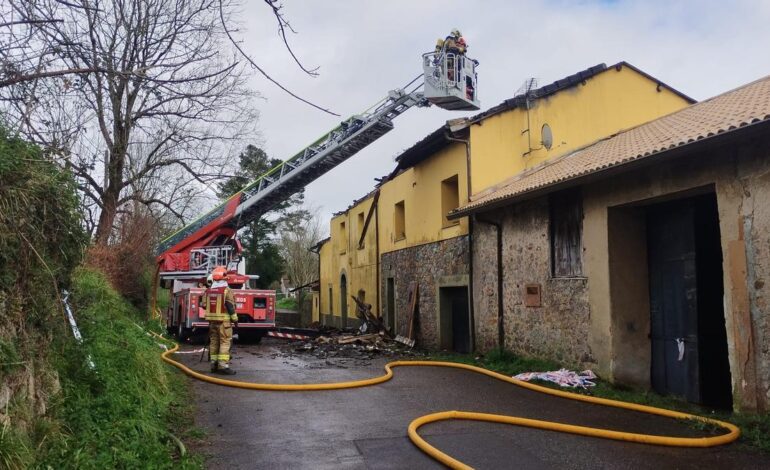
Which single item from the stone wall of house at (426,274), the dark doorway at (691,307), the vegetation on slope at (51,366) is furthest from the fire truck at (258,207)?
the vegetation on slope at (51,366)

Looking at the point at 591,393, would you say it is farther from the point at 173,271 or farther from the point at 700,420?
the point at 173,271

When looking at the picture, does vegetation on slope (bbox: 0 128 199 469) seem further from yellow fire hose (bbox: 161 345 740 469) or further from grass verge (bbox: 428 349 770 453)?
grass verge (bbox: 428 349 770 453)

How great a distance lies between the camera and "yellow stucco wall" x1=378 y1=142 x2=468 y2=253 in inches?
527

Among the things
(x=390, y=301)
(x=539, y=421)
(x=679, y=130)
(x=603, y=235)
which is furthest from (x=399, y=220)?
(x=539, y=421)

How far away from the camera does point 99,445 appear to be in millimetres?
4375

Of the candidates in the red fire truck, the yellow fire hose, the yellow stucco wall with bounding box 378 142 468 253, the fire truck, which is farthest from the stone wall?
the red fire truck

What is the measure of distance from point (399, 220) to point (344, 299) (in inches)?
269

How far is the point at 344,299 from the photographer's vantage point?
23312mm

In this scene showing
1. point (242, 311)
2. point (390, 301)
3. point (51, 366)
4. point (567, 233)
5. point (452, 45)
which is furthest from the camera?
point (390, 301)

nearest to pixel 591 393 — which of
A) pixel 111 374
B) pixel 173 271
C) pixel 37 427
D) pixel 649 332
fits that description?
pixel 649 332

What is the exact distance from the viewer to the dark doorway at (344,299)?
22.9 metres

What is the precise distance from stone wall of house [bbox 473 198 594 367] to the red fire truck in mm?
6139

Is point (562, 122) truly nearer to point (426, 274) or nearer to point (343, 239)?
point (426, 274)

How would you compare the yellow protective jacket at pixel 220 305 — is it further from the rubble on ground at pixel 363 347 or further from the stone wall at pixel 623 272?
the stone wall at pixel 623 272
